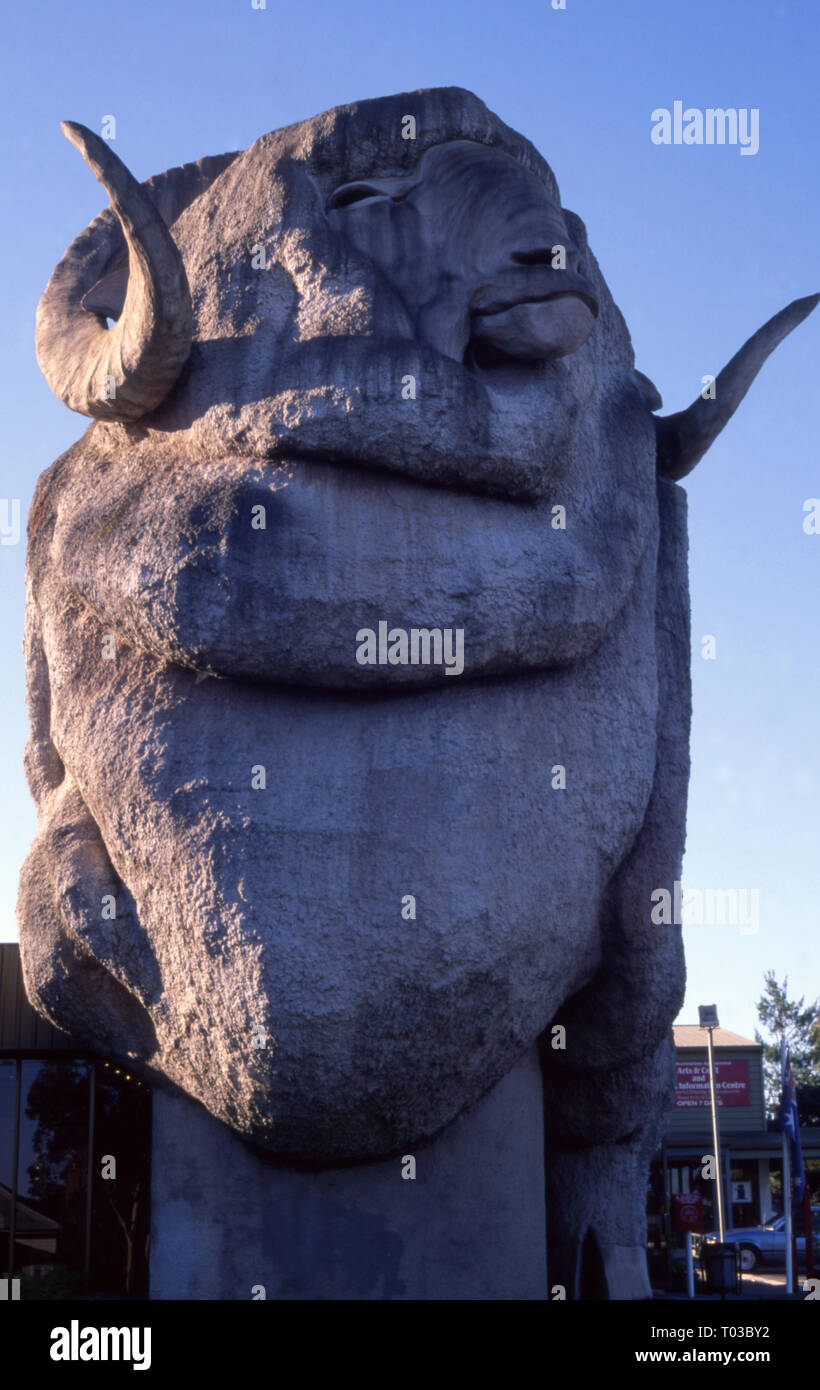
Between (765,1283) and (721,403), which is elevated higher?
(721,403)

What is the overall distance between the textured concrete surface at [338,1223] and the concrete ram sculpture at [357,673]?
49mm

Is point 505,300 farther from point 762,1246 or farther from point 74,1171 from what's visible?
point 762,1246

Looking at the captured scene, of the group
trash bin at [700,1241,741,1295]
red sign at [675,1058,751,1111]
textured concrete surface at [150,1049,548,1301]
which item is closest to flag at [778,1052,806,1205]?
trash bin at [700,1241,741,1295]

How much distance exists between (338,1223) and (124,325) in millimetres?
3487

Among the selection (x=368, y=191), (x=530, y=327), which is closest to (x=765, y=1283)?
(x=530, y=327)

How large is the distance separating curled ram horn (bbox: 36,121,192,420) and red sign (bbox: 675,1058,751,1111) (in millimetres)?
→ 21729

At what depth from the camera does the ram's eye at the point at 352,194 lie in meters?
5.89

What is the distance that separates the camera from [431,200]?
19.1ft

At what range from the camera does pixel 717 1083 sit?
27.5 meters

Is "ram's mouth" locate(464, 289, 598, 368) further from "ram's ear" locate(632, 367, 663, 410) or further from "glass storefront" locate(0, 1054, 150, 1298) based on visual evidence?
"glass storefront" locate(0, 1054, 150, 1298)

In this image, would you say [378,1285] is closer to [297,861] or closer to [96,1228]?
[297,861]
